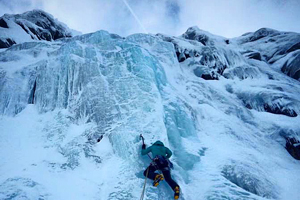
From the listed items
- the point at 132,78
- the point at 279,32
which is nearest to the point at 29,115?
the point at 132,78

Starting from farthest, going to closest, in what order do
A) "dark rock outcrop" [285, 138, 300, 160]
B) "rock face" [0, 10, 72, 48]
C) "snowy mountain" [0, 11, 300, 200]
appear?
"rock face" [0, 10, 72, 48]
"dark rock outcrop" [285, 138, 300, 160]
"snowy mountain" [0, 11, 300, 200]

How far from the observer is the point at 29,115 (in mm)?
8977

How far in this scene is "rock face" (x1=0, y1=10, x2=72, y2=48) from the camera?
837 inches

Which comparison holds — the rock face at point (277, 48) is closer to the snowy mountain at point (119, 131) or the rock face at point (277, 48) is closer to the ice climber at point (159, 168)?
the snowy mountain at point (119, 131)

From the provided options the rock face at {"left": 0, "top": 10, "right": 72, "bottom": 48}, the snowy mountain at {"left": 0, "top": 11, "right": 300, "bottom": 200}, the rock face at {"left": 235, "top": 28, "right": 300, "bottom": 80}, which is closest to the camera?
the snowy mountain at {"left": 0, "top": 11, "right": 300, "bottom": 200}

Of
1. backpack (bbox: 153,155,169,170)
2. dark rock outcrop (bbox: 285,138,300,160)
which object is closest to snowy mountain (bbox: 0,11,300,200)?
dark rock outcrop (bbox: 285,138,300,160)

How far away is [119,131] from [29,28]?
26.4m

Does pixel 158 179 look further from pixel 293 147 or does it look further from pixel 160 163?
pixel 293 147

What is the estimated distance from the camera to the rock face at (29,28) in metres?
21.3

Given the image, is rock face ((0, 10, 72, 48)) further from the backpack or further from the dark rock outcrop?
the dark rock outcrop

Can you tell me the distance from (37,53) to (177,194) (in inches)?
491

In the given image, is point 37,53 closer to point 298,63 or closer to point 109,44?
point 109,44

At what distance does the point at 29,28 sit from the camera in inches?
1047

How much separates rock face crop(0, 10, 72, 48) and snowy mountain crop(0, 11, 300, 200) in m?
10.4
